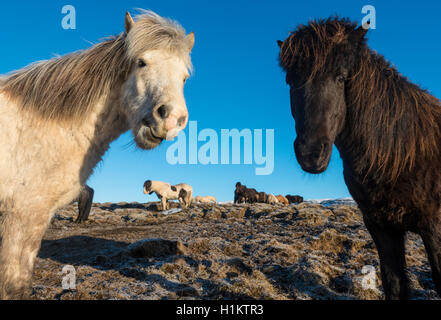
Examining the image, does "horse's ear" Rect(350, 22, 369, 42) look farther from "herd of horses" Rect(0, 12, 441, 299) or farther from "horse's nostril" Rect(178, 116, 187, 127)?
"horse's nostril" Rect(178, 116, 187, 127)

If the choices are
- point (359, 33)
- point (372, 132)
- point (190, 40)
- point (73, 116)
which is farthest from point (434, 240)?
point (73, 116)

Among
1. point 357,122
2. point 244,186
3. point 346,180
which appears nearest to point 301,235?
point 346,180

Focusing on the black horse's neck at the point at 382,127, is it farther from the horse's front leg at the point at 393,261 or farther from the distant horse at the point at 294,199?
the distant horse at the point at 294,199

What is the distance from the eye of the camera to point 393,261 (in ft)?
8.78

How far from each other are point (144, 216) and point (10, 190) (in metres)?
12.3

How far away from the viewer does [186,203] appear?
22875 mm

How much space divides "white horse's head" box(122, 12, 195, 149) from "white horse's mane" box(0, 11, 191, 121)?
10 millimetres

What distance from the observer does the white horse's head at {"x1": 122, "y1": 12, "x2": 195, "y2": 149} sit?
2455mm

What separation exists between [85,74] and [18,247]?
1695mm

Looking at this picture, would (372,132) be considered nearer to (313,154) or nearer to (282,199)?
(313,154)

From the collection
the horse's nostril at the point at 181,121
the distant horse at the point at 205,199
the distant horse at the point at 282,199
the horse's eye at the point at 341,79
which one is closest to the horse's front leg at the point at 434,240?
the horse's eye at the point at 341,79

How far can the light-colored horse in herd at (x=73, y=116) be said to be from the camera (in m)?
2.38

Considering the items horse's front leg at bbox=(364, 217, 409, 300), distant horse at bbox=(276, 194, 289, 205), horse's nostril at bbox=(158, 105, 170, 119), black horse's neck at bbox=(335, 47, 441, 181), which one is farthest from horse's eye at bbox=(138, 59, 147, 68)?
distant horse at bbox=(276, 194, 289, 205)

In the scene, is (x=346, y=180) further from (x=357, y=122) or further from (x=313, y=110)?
(x=313, y=110)
